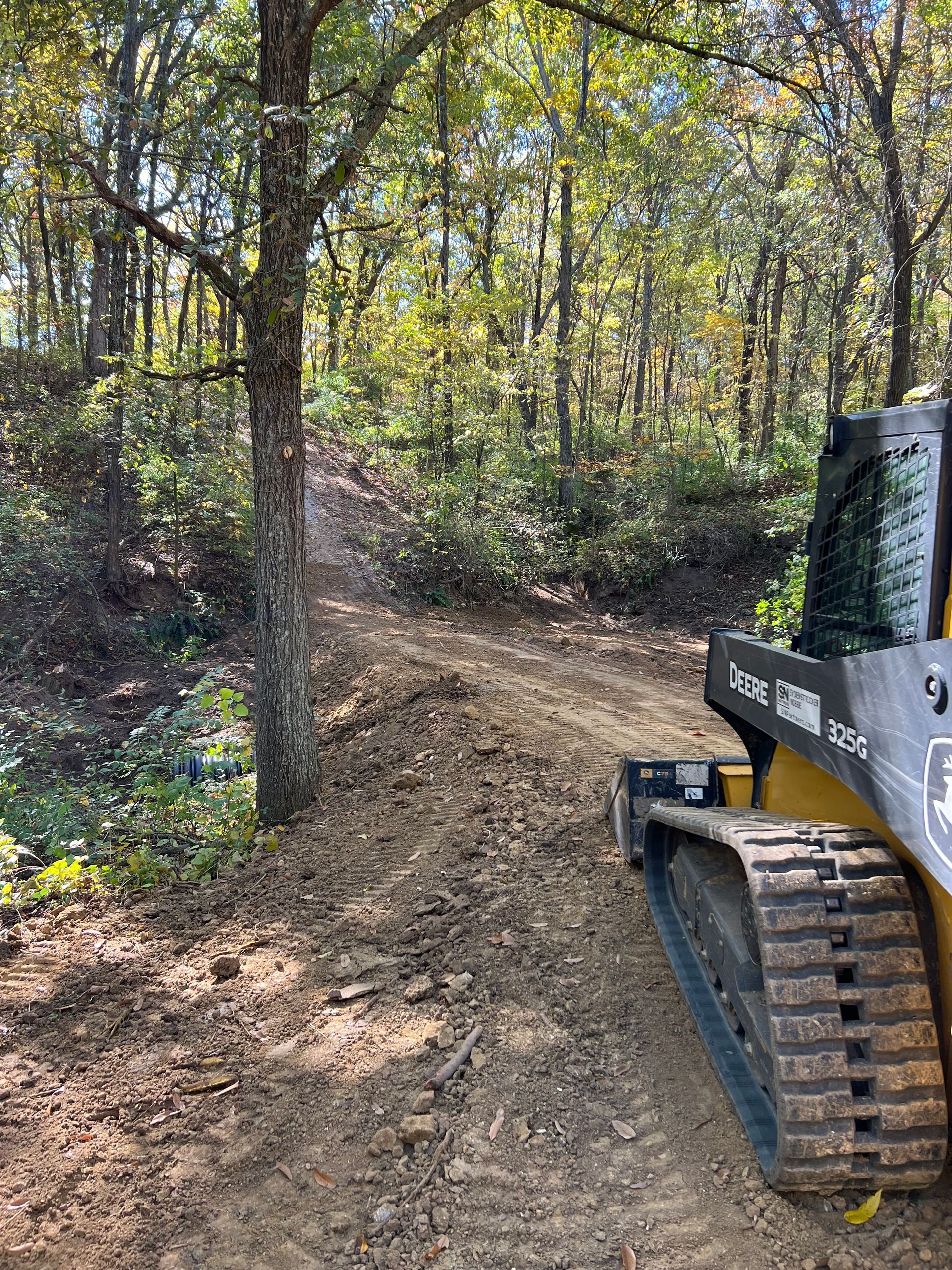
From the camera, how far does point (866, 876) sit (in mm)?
2086

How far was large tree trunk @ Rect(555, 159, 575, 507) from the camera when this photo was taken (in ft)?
55.4

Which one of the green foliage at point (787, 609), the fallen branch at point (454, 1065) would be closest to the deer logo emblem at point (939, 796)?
the fallen branch at point (454, 1065)

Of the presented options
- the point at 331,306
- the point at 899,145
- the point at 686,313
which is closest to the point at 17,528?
the point at 331,306

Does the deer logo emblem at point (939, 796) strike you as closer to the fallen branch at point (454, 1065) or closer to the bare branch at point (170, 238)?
the fallen branch at point (454, 1065)

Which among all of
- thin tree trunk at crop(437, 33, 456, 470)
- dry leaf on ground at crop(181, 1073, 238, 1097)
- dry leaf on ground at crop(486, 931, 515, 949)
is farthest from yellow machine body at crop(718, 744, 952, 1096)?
thin tree trunk at crop(437, 33, 456, 470)

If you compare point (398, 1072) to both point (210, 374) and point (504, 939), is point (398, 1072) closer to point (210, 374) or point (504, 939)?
point (504, 939)

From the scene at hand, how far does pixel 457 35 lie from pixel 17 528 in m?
9.15

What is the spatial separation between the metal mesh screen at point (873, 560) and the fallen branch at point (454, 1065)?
2006mm

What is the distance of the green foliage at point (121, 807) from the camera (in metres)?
5.32

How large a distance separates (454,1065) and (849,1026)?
1496mm

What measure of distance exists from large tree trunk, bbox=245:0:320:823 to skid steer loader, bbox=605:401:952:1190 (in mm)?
3508

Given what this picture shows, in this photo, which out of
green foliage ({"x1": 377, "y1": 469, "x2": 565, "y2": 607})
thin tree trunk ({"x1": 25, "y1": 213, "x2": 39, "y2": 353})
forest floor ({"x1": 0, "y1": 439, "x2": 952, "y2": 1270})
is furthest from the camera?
thin tree trunk ({"x1": 25, "y1": 213, "x2": 39, "y2": 353})

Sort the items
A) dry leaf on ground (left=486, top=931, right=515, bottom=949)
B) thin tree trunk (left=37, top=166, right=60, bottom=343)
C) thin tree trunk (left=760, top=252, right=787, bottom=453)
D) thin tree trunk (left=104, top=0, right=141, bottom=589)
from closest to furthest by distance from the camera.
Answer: dry leaf on ground (left=486, top=931, right=515, bottom=949), thin tree trunk (left=104, top=0, right=141, bottom=589), thin tree trunk (left=37, top=166, right=60, bottom=343), thin tree trunk (left=760, top=252, right=787, bottom=453)

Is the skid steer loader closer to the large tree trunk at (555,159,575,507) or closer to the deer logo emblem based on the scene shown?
the deer logo emblem
